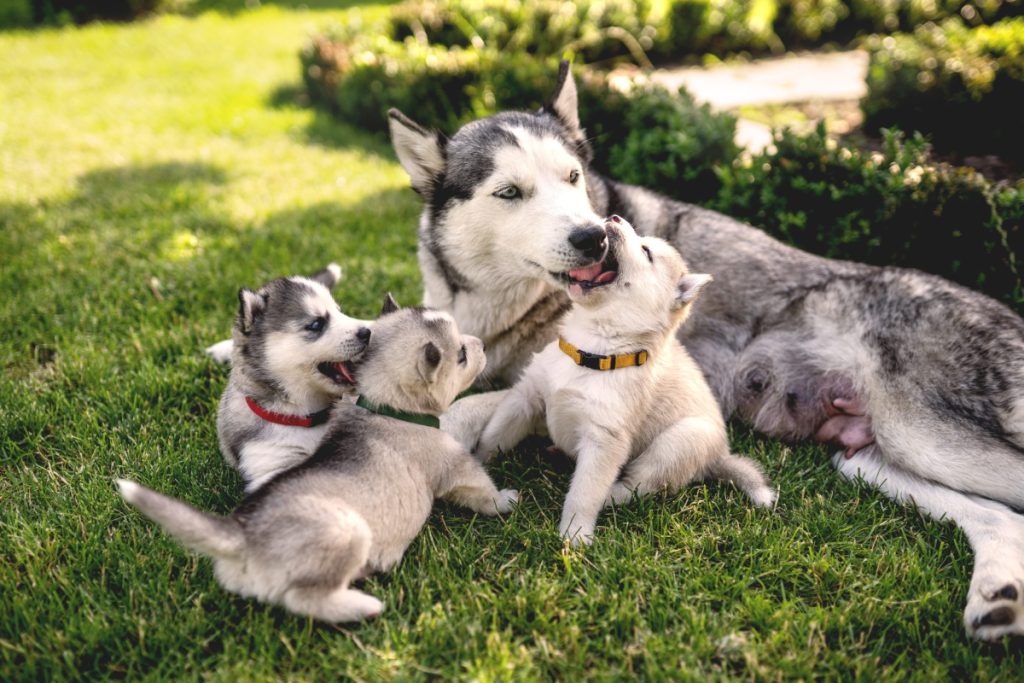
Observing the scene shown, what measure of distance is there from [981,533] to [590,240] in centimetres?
212

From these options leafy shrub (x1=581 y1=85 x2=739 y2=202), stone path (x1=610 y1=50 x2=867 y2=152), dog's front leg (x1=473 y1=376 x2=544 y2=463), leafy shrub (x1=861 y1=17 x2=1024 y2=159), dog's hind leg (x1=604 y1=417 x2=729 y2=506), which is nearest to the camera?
dog's hind leg (x1=604 y1=417 x2=729 y2=506)

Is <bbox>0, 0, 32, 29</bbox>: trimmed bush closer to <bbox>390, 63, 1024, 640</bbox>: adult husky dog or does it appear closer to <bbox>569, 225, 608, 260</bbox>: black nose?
<bbox>390, 63, 1024, 640</bbox>: adult husky dog

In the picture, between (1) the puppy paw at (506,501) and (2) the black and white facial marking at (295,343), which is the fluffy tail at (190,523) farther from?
(1) the puppy paw at (506,501)

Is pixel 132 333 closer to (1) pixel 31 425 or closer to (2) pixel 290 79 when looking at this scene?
(1) pixel 31 425

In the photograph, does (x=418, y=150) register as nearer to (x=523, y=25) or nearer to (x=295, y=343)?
(x=295, y=343)

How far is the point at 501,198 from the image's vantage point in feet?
12.9

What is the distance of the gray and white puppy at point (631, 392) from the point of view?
349 cm

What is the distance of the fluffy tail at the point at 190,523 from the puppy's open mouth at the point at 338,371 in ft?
3.32

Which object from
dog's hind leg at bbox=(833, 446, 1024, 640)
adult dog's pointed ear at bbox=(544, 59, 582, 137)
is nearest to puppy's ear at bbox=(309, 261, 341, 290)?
adult dog's pointed ear at bbox=(544, 59, 582, 137)

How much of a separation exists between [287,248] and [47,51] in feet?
37.8

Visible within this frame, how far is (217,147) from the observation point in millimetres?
9328

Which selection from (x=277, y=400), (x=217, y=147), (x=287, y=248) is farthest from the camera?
(x=217, y=147)

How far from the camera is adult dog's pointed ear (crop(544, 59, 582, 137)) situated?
441 centimetres

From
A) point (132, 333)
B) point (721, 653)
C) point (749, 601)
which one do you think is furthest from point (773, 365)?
point (132, 333)
